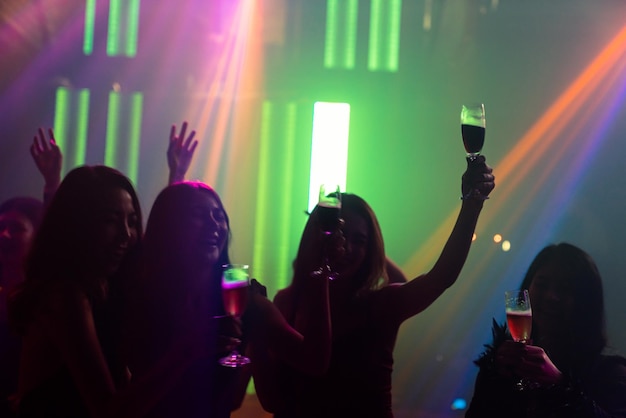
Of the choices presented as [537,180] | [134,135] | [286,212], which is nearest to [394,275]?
[286,212]

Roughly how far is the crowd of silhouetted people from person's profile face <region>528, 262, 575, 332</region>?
1 cm

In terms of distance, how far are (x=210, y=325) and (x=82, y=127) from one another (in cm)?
235

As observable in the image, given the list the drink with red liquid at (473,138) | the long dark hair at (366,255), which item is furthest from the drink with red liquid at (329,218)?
the drink with red liquid at (473,138)

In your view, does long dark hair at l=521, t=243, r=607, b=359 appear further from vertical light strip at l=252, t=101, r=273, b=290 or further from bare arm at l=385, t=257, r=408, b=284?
vertical light strip at l=252, t=101, r=273, b=290

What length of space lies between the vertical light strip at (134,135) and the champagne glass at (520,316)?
2404 millimetres

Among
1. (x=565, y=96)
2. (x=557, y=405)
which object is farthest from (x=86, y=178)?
(x=565, y=96)

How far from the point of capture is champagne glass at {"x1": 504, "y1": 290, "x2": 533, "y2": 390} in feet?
4.76

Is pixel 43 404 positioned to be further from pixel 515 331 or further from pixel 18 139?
pixel 18 139

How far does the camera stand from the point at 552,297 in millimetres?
1740

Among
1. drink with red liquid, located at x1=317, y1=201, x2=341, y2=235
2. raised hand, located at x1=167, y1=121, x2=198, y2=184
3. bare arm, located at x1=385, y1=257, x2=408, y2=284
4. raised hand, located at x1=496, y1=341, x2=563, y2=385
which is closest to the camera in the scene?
raised hand, located at x1=496, y1=341, x2=563, y2=385

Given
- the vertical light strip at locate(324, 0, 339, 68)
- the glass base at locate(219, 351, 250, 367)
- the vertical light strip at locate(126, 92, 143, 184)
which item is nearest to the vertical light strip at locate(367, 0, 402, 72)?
the vertical light strip at locate(324, 0, 339, 68)

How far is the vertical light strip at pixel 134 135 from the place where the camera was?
3.23m

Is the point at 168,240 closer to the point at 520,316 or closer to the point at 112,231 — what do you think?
the point at 112,231

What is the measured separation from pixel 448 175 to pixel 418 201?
9.0 inches
